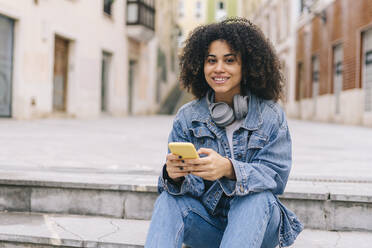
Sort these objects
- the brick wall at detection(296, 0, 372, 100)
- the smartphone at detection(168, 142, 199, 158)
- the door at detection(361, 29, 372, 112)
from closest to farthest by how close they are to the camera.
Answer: the smartphone at detection(168, 142, 199, 158) < the door at detection(361, 29, 372, 112) < the brick wall at detection(296, 0, 372, 100)

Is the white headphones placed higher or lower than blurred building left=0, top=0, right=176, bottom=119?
lower

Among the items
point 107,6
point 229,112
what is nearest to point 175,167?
point 229,112

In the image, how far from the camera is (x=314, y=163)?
383 centimetres

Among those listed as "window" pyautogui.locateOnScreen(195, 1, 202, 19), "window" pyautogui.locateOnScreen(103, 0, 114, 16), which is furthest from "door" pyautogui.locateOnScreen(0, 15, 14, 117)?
"window" pyautogui.locateOnScreen(195, 1, 202, 19)

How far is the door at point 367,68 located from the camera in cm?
1216

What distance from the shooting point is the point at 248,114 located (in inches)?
81.6

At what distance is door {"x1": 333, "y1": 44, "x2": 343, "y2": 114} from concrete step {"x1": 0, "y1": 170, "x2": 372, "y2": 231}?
12704 millimetres

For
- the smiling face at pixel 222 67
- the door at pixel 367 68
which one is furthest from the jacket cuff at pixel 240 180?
the door at pixel 367 68

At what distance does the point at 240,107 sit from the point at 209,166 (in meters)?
0.40

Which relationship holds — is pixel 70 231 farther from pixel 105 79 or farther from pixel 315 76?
pixel 315 76

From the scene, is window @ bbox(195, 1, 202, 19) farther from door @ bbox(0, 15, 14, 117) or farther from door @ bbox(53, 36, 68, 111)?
door @ bbox(0, 15, 14, 117)

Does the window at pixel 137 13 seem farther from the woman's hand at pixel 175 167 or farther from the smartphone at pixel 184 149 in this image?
Answer: the smartphone at pixel 184 149

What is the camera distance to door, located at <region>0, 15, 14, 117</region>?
10.1m

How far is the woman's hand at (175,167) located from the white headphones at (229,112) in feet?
1.03
